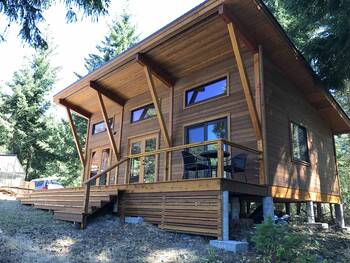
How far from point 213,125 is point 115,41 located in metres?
16.5

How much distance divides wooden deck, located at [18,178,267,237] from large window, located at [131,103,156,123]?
3455 mm

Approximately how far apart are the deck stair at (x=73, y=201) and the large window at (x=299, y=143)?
5155mm

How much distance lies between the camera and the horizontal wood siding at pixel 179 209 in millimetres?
6238

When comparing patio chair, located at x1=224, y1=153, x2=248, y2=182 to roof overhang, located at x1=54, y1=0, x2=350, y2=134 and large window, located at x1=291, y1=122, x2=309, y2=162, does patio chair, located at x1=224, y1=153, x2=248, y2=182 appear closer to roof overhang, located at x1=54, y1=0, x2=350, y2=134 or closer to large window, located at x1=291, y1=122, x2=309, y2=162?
large window, located at x1=291, y1=122, x2=309, y2=162

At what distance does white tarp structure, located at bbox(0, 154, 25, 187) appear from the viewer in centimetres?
2345

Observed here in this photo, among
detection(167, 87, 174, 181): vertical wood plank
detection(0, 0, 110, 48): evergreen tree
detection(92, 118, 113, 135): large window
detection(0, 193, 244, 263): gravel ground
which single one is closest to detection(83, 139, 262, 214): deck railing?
detection(167, 87, 174, 181): vertical wood plank

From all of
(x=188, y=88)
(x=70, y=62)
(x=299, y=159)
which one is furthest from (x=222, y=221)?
(x=70, y=62)

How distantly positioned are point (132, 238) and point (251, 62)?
526cm

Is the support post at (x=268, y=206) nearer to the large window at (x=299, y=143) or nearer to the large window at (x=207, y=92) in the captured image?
the large window at (x=299, y=143)

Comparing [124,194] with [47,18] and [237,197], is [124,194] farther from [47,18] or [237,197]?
[47,18]

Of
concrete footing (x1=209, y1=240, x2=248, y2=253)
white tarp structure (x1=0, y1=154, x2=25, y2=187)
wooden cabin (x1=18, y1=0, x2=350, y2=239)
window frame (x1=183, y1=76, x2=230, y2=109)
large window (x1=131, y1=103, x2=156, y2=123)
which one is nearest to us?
concrete footing (x1=209, y1=240, x2=248, y2=253)

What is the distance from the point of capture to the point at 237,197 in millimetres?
7750

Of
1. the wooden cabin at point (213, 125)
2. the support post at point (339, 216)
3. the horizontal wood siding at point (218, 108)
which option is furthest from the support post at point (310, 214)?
the horizontal wood siding at point (218, 108)

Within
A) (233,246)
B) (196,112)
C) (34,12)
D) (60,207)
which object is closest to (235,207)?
(233,246)
